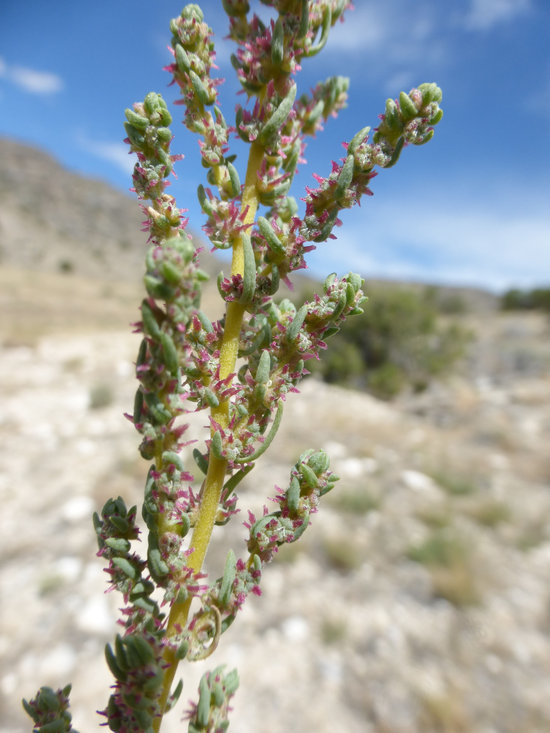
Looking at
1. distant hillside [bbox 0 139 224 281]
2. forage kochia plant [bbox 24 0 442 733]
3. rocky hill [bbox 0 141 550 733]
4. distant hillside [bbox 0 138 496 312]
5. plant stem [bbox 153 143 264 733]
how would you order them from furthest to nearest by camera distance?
distant hillside [bbox 0 139 224 281] < distant hillside [bbox 0 138 496 312] < rocky hill [bbox 0 141 550 733] < plant stem [bbox 153 143 264 733] < forage kochia plant [bbox 24 0 442 733]

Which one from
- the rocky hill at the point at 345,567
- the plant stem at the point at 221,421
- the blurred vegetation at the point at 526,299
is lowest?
the rocky hill at the point at 345,567

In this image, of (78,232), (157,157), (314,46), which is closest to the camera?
(157,157)

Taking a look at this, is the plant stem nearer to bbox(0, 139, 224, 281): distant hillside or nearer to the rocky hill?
the rocky hill

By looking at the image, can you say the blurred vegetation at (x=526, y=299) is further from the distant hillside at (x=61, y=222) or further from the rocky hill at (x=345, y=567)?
the distant hillside at (x=61, y=222)

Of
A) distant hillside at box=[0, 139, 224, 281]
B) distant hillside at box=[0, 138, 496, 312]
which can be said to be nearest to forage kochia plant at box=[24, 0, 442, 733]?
distant hillside at box=[0, 138, 496, 312]

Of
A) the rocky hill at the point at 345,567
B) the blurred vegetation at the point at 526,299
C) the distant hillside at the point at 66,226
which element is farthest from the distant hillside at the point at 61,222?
the rocky hill at the point at 345,567

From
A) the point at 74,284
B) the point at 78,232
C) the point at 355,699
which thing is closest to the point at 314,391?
the point at 355,699

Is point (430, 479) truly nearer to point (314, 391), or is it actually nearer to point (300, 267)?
point (314, 391)
